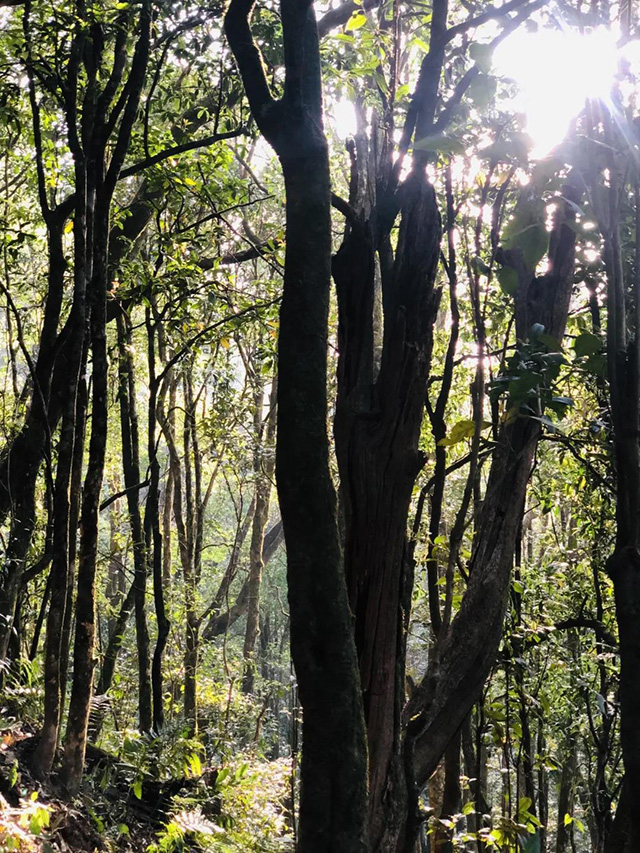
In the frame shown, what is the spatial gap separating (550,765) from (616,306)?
3407 millimetres

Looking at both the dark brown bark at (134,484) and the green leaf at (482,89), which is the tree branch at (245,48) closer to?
the green leaf at (482,89)

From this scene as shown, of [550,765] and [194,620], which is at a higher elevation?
[194,620]

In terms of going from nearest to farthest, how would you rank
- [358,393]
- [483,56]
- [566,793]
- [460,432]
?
1. [483,56]
2. [460,432]
3. [358,393]
4. [566,793]

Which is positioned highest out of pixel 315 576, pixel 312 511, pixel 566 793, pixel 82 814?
pixel 312 511

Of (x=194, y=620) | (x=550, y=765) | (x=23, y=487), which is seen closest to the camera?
(x=550, y=765)

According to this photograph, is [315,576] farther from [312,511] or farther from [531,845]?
[531,845]

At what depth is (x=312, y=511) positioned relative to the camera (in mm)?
1712

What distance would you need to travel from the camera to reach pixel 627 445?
4.59 feet

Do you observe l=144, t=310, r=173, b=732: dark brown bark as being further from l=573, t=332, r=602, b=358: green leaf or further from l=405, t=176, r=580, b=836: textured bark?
l=573, t=332, r=602, b=358: green leaf

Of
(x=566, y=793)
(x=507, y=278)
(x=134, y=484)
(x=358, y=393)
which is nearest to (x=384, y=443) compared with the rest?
(x=358, y=393)

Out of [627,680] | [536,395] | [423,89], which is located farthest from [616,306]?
[423,89]

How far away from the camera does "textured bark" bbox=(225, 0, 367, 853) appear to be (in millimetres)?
1646

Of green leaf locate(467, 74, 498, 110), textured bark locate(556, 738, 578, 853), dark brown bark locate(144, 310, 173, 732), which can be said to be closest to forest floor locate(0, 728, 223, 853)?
dark brown bark locate(144, 310, 173, 732)

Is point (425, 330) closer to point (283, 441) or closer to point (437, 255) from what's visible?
point (437, 255)
